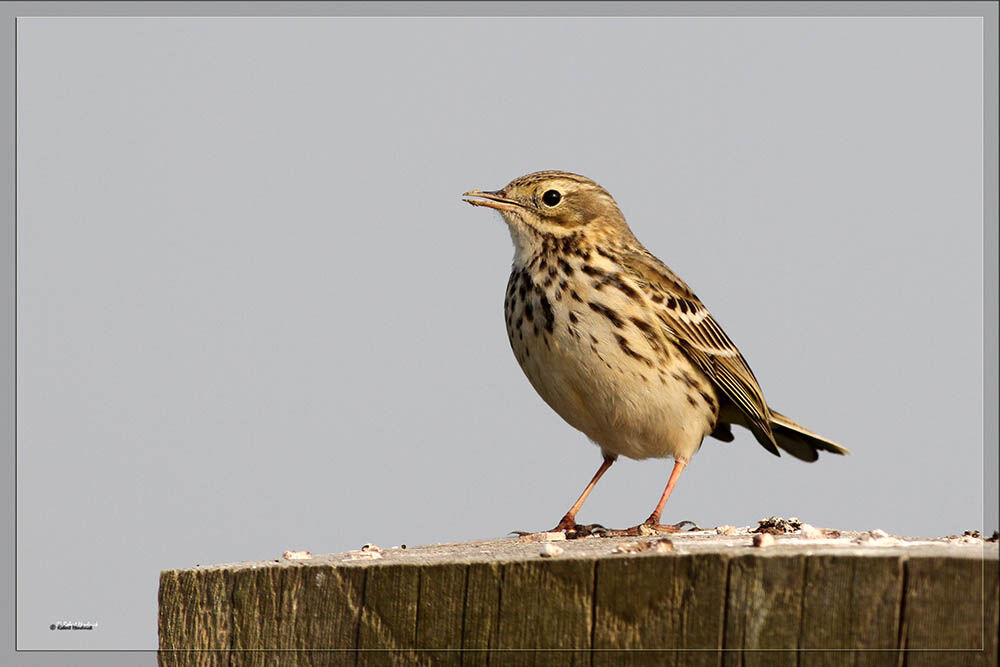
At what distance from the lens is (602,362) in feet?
23.6

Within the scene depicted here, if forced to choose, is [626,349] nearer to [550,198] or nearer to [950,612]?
[550,198]

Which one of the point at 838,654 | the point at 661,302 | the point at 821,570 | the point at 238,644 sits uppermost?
the point at 661,302

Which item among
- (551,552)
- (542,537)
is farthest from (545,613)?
(542,537)

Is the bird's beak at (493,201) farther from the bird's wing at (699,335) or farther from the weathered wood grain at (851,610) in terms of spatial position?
the weathered wood grain at (851,610)

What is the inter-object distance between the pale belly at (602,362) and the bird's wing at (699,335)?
0.15 metres

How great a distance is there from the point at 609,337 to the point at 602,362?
6.3 inches

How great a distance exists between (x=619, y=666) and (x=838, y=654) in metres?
0.69

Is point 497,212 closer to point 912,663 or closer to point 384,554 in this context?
point 384,554

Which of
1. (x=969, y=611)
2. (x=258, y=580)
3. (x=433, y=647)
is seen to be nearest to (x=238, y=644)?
(x=258, y=580)

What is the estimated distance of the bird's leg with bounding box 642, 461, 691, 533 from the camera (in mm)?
7141

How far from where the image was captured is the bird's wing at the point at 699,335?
770cm

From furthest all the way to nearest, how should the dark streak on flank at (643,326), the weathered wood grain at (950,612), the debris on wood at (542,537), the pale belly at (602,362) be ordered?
the dark streak on flank at (643,326)
the pale belly at (602,362)
the debris on wood at (542,537)
the weathered wood grain at (950,612)

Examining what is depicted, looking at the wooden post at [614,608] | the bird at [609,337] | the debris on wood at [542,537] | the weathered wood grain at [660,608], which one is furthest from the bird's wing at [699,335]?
the weathered wood grain at [660,608]

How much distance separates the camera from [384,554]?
5.58 meters
